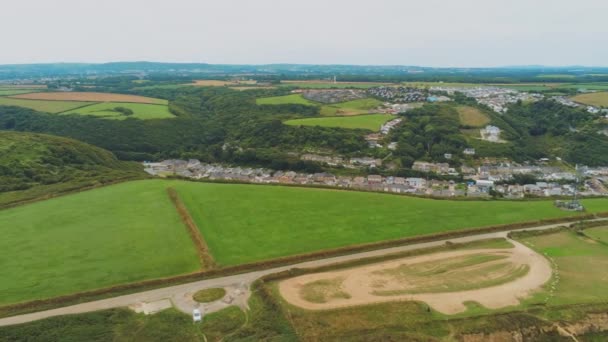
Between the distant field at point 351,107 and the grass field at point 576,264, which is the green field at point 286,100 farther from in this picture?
the grass field at point 576,264

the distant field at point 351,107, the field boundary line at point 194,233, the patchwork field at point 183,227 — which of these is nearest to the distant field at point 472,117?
the distant field at point 351,107

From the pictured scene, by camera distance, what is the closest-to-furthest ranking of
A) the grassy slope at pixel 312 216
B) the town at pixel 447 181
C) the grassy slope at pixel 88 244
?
the grassy slope at pixel 88 244 → the grassy slope at pixel 312 216 → the town at pixel 447 181

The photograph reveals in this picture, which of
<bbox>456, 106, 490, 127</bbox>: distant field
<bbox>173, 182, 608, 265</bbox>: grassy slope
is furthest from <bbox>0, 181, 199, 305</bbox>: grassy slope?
<bbox>456, 106, 490, 127</bbox>: distant field

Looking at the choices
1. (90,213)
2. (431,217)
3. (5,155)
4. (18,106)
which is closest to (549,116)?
(431,217)

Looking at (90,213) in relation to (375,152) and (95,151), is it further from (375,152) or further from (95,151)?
(375,152)

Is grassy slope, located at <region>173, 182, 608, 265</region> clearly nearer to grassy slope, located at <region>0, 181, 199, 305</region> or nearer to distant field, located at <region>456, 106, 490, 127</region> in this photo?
grassy slope, located at <region>0, 181, 199, 305</region>
